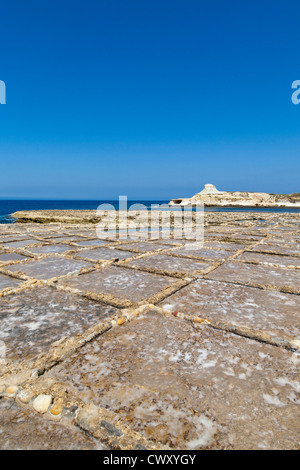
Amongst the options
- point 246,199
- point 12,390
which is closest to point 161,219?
point 12,390

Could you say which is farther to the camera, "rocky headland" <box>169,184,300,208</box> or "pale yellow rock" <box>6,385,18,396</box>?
"rocky headland" <box>169,184,300,208</box>

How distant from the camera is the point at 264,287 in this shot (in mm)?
2051

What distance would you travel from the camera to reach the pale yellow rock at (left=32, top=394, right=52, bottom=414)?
837 mm

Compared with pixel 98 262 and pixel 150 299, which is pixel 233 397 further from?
pixel 98 262

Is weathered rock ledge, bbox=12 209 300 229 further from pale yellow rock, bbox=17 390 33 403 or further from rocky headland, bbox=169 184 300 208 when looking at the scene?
rocky headland, bbox=169 184 300 208

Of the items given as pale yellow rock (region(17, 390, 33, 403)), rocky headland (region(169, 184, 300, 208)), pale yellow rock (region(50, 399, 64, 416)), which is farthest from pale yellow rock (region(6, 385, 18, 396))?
rocky headland (region(169, 184, 300, 208))

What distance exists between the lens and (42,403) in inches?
33.5

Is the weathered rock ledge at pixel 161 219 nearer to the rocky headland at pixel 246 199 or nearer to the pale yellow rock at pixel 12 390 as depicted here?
the pale yellow rock at pixel 12 390

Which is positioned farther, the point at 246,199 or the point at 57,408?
the point at 246,199

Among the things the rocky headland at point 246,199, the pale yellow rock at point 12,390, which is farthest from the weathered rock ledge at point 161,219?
the rocky headland at point 246,199

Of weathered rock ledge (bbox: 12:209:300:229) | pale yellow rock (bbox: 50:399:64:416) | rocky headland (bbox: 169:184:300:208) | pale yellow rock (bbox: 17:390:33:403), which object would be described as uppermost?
rocky headland (bbox: 169:184:300:208)

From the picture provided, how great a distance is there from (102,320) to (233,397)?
0.82 m

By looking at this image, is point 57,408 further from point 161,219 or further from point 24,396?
point 161,219
